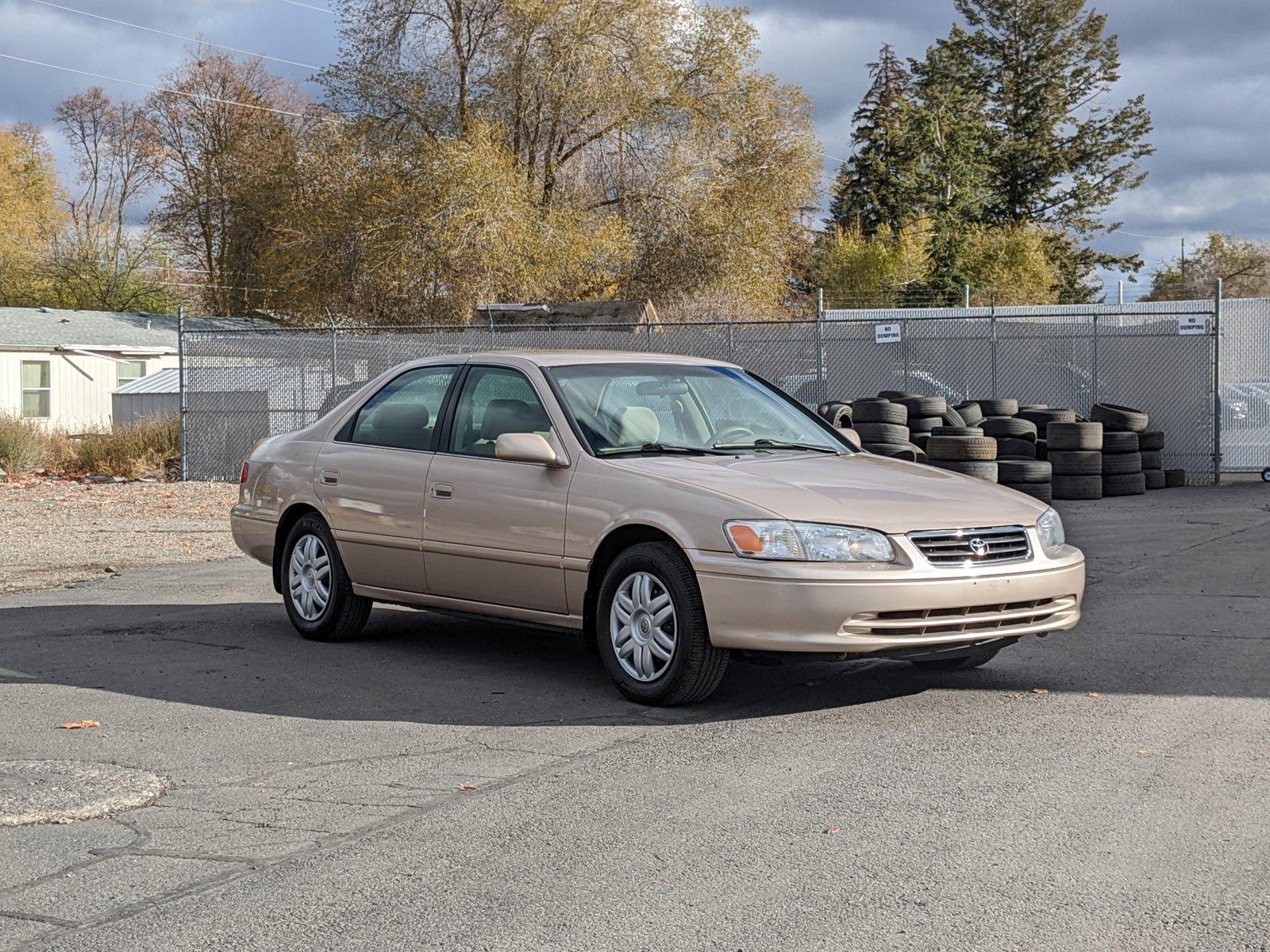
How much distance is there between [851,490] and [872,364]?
1782 cm

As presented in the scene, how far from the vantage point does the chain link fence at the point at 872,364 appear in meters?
22.5

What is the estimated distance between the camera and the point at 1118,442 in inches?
783

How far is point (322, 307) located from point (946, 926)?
3587 centimetres

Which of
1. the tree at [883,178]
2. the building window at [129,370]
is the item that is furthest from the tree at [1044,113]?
the building window at [129,370]

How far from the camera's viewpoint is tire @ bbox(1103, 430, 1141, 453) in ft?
65.1

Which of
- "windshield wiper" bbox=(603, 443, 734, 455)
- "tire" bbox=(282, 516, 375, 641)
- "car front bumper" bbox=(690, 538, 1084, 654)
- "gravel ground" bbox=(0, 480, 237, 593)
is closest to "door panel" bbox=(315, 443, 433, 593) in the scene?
"tire" bbox=(282, 516, 375, 641)

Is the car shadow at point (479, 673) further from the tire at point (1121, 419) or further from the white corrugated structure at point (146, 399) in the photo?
the white corrugated structure at point (146, 399)

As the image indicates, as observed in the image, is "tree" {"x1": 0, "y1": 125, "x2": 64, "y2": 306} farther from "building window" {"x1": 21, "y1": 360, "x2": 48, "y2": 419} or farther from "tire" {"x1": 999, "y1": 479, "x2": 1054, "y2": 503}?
"tire" {"x1": 999, "y1": 479, "x2": 1054, "y2": 503}

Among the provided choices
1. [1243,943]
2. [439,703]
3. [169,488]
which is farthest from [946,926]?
[169,488]

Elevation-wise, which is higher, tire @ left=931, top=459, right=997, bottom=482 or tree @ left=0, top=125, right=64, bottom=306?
tree @ left=0, top=125, right=64, bottom=306

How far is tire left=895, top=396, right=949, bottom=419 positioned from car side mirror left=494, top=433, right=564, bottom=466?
13146 millimetres

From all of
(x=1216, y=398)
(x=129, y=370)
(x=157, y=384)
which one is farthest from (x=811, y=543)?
(x=129, y=370)

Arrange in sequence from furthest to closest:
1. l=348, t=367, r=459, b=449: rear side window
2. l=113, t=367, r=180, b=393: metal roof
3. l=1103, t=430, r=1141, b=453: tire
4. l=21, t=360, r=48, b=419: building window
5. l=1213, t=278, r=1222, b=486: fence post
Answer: l=21, t=360, r=48, b=419: building window, l=113, t=367, r=180, b=393: metal roof, l=1213, t=278, r=1222, b=486: fence post, l=1103, t=430, r=1141, b=453: tire, l=348, t=367, r=459, b=449: rear side window

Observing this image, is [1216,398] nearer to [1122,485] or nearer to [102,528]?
[1122,485]
